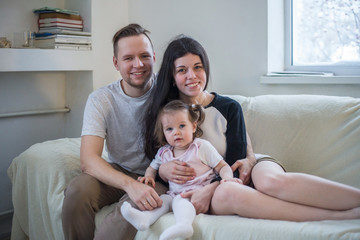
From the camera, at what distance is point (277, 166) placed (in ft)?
5.54

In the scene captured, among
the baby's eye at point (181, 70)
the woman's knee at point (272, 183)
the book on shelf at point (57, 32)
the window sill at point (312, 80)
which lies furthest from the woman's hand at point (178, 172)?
the book on shelf at point (57, 32)

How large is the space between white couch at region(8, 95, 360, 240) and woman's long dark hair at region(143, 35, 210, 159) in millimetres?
351

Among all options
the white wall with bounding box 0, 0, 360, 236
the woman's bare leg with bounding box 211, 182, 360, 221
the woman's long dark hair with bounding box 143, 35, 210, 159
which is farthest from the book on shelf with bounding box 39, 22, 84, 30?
the woman's bare leg with bounding box 211, 182, 360, 221

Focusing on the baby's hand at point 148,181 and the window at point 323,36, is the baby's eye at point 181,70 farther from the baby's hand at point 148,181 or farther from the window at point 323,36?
the window at point 323,36

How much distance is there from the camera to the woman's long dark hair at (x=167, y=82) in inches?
73.0

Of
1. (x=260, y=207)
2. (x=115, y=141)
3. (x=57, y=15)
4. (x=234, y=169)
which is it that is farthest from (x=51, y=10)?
(x=260, y=207)

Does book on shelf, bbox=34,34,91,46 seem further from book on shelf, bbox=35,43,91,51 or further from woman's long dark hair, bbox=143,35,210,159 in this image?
woman's long dark hair, bbox=143,35,210,159

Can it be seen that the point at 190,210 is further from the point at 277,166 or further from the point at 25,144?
the point at 25,144

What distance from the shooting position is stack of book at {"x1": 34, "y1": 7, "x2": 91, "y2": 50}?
274 centimetres

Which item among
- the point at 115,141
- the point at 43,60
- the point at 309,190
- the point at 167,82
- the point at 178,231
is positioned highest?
the point at 43,60

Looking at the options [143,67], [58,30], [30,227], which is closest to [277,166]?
[143,67]

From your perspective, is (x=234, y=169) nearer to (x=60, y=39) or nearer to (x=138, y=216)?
(x=138, y=216)

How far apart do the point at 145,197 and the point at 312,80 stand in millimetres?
1159

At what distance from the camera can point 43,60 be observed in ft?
8.72
